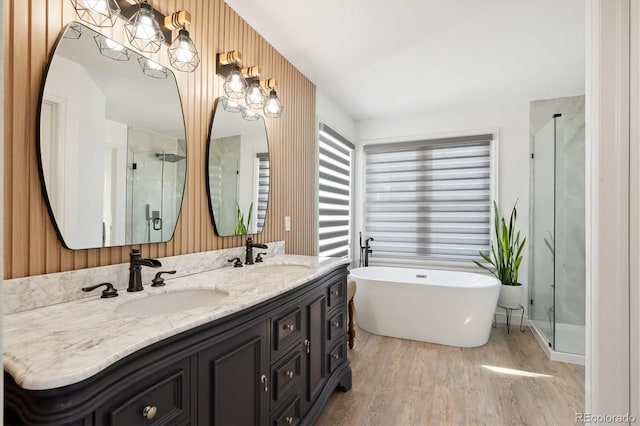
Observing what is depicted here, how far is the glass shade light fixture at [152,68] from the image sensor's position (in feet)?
4.83

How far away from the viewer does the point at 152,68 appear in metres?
1.52

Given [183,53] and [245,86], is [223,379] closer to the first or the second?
[183,53]

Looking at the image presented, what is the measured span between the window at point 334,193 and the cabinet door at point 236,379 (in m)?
2.09

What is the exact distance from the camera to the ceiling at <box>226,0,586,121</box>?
2.02 meters

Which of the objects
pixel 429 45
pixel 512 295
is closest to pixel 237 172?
pixel 429 45

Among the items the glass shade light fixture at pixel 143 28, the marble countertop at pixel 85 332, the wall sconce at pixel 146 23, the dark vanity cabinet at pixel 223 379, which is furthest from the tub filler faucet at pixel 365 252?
the glass shade light fixture at pixel 143 28

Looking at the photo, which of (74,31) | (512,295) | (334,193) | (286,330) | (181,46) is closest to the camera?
(74,31)

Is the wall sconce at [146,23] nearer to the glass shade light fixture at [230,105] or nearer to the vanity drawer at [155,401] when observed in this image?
the glass shade light fixture at [230,105]

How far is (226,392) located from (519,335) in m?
3.30

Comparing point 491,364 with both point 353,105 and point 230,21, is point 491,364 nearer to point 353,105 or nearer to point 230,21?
point 353,105

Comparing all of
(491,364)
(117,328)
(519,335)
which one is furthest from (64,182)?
(519,335)

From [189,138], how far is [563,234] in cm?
327

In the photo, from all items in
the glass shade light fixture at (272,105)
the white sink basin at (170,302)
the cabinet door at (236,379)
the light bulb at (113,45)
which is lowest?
the cabinet door at (236,379)

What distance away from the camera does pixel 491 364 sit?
8.56ft
